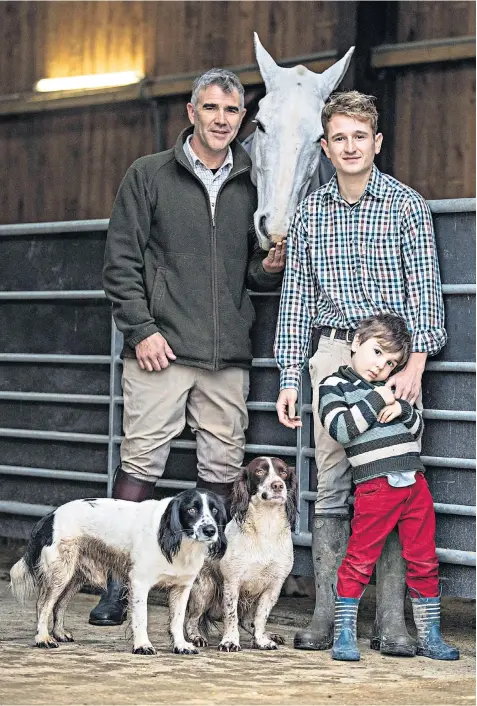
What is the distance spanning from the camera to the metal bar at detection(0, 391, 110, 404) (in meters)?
5.17

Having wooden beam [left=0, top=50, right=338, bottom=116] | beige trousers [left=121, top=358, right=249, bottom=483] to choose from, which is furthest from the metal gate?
wooden beam [left=0, top=50, right=338, bottom=116]

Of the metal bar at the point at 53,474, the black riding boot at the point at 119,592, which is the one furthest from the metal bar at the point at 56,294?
the black riding boot at the point at 119,592

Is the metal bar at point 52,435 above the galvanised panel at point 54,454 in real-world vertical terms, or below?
above

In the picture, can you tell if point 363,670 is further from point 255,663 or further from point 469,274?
point 469,274

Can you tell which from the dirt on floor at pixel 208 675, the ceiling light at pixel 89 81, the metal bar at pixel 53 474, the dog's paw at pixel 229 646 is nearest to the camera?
the dirt on floor at pixel 208 675

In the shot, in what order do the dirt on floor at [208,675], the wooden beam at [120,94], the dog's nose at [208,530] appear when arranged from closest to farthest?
the dirt on floor at [208,675], the dog's nose at [208,530], the wooden beam at [120,94]

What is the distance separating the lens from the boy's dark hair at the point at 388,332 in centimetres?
380

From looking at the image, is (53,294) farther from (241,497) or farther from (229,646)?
(229,646)

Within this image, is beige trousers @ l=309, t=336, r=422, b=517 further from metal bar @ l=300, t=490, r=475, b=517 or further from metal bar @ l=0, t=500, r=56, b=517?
metal bar @ l=0, t=500, r=56, b=517

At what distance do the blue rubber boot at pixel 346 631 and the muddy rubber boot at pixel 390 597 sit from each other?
16cm

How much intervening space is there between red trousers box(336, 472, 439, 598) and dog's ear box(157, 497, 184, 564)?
50 cm

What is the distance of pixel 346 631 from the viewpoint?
12.4ft

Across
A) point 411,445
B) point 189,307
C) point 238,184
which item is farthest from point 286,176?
point 411,445

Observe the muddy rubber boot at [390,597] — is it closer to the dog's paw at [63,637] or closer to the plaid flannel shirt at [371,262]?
the plaid flannel shirt at [371,262]
